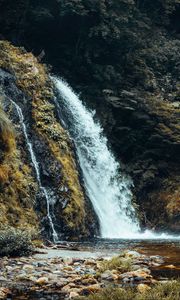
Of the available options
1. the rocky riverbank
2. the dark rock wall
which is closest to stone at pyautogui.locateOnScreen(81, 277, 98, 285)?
the rocky riverbank

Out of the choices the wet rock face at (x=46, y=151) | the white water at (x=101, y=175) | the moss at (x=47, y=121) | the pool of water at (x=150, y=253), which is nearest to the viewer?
the pool of water at (x=150, y=253)

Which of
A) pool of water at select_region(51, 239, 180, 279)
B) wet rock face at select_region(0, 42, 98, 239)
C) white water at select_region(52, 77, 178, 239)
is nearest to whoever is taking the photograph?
pool of water at select_region(51, 239, 180, 279)

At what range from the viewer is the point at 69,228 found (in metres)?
17.9

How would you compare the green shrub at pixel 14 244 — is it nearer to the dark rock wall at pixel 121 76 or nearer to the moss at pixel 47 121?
the moss at pixel 47 121

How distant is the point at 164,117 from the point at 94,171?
6.22 meters

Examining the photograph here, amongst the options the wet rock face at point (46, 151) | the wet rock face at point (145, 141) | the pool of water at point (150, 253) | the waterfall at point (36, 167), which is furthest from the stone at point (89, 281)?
the wet rock face at point (145, 141)

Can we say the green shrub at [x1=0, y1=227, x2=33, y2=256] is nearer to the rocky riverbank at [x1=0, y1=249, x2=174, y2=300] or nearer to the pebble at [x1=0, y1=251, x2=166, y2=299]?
the rocky riverbank at [x1=0, y1=249, x2=174, y2=300]

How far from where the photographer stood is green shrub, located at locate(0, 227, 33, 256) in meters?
11.6

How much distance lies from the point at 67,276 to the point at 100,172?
1449cm

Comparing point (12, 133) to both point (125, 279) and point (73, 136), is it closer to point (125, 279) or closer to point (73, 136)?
point (73, 136)

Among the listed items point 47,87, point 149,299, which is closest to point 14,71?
point 47,87

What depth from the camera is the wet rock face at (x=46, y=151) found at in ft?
58.3

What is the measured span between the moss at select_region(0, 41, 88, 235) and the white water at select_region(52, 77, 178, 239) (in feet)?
4.57

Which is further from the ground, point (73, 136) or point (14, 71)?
point (14, 71)
